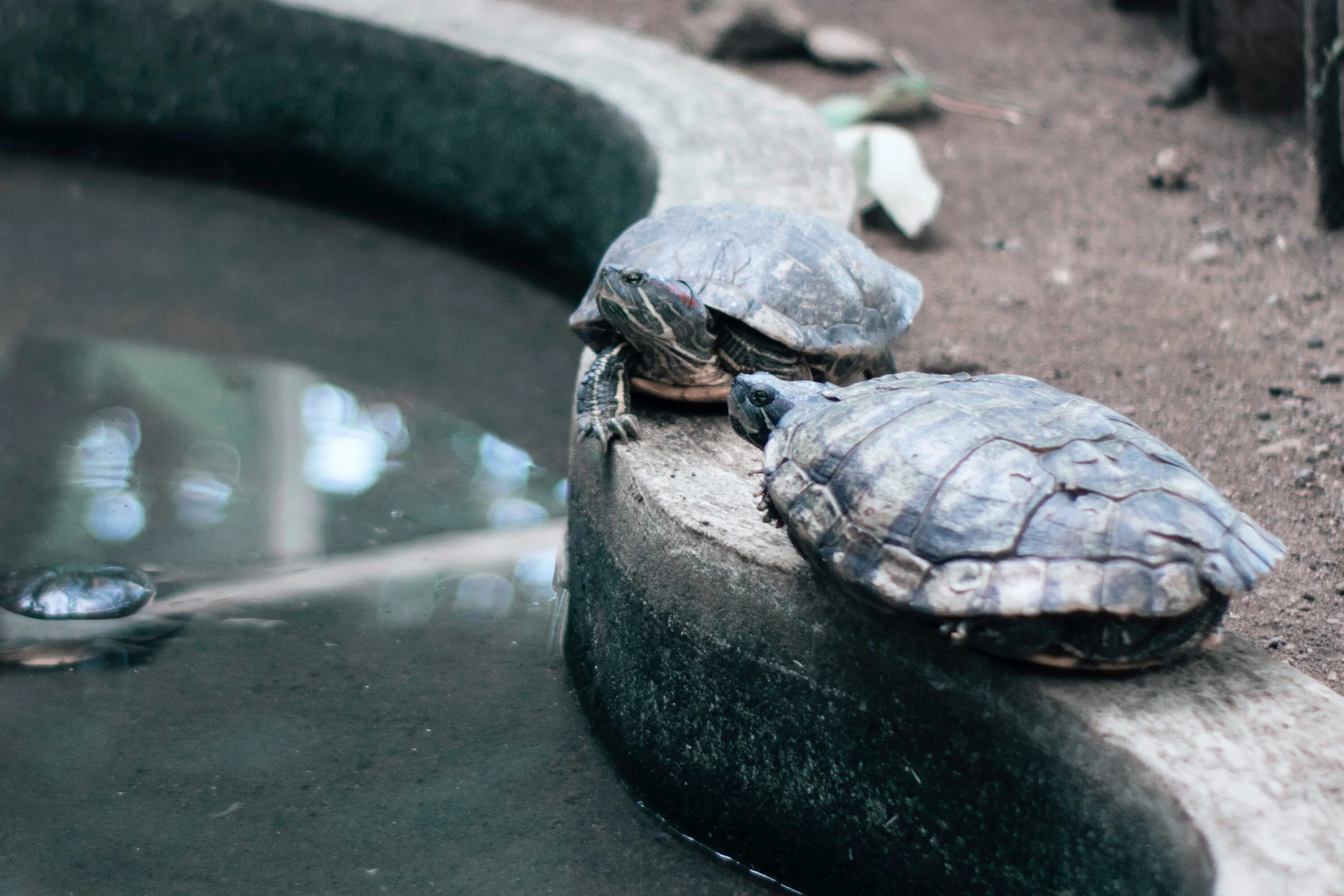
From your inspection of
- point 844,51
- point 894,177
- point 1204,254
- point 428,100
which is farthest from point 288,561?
point 844,51

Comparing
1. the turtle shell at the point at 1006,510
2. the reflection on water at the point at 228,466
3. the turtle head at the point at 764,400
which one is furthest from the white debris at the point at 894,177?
the turtle shell at the point at 1006,510

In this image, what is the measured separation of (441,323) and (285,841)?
9.76 ft

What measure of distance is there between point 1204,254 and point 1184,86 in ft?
6.23

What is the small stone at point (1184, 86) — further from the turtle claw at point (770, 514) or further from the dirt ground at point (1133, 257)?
the turtle claw at point (770, 514)

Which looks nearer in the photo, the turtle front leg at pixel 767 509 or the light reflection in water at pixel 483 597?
the turtle front leg at pixel 767 509

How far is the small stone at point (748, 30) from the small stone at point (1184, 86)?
2.18 m

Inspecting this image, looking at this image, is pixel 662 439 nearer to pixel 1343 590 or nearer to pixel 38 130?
pixel 1343 590

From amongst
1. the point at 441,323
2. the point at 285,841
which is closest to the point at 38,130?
the point at 441,323

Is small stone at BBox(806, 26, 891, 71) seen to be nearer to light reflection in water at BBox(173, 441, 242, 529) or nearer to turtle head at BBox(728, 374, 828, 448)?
light reflection in water at BBox(173, 441, 242, 529)

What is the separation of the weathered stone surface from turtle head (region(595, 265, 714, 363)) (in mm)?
275

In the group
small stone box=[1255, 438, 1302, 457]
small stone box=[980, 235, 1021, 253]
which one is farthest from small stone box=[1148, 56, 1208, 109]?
small stone box=[1255, 438, 1302, 457]

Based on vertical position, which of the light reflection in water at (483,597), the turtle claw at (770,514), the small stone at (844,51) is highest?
the small stone at (844,51)

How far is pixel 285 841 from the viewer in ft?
9.52

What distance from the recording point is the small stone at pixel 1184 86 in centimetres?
638
